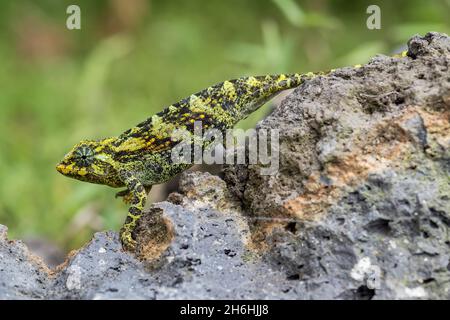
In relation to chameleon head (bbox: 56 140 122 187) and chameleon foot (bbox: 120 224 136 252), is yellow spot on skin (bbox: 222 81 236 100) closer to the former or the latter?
chameleon head (bbox: 56 140 122 187)

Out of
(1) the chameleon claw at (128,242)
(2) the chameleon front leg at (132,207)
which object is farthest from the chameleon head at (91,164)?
(1) the chameleon claw at (128,242)

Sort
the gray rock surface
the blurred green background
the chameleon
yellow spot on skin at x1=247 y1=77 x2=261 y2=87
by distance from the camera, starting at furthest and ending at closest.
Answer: the blurred green background < yellow spot on skin at x1=247 y1=77 x2=261 y2=87 < the chameleon < the gray rock surface

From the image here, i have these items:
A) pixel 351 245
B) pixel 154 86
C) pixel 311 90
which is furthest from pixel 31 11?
pixel 351 245

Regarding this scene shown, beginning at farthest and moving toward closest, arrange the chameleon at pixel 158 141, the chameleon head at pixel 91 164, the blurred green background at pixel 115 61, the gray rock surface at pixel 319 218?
the blurred green background at pixel 115 61 → the chameleon head at pixel 91 164 → the chameleon at pixel 158 141 → the gray rock surface at pixel 319 218

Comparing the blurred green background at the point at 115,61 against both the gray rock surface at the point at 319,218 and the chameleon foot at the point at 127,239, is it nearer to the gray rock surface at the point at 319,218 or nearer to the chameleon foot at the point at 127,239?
the chameleon foot at the point at 127,239

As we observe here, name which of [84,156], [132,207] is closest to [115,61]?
[84,156]

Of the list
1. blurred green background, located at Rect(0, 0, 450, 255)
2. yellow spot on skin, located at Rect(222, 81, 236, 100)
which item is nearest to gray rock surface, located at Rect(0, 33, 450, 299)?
yellow spot on skin, located at Rect(222, 81, 236, 100)

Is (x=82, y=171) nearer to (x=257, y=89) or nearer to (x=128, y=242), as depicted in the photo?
(x=128, y=242)
